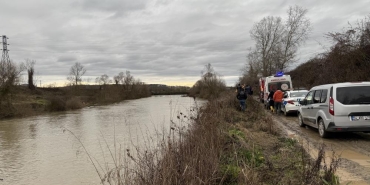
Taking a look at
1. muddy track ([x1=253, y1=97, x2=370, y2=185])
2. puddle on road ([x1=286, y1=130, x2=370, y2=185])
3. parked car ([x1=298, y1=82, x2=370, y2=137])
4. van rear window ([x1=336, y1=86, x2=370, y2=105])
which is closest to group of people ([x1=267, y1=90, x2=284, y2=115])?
muddy track ([x1=253, y1=97, x2=370, y2=185])

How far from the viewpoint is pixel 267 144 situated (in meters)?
8.40

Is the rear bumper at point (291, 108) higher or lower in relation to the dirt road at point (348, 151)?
higher

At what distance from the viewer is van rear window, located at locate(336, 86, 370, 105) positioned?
341 inches

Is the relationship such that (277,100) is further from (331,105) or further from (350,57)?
(331,105)

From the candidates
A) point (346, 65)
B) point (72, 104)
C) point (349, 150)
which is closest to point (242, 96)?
point (346, 65)

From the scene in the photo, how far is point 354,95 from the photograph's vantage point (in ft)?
28.6

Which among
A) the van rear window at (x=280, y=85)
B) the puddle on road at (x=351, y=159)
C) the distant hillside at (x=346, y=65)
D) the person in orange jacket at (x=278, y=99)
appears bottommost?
the puddle on road at (x=351, y=159)

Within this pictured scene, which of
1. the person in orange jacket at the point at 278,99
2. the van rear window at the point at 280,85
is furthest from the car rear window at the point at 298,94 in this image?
the van rear window at the point at 280,85

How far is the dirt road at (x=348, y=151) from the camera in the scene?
5.49 m

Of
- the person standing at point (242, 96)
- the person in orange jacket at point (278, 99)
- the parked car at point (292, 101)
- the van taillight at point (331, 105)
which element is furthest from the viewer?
the person in orange jacket at point (278, 99)

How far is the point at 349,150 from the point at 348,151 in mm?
159

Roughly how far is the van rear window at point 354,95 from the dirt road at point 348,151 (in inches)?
45.7

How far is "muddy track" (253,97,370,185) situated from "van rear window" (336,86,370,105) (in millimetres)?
1160

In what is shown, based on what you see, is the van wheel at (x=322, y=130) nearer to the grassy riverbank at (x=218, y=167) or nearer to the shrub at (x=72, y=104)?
the grassy riverbank at (x=218, y=167)
